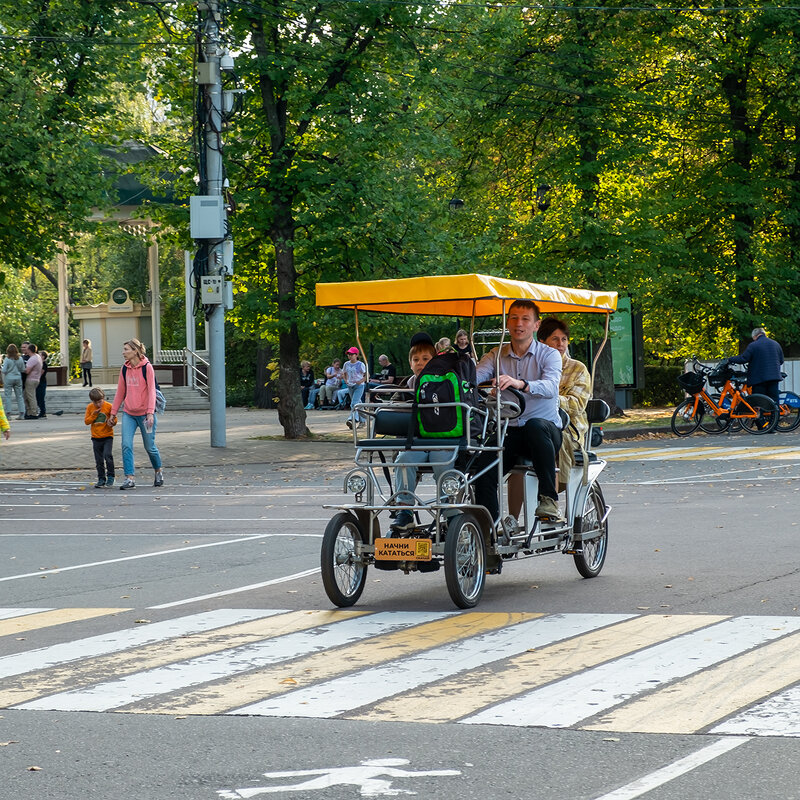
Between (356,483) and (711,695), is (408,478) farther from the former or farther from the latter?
(711,695)

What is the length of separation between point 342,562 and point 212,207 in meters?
16.2

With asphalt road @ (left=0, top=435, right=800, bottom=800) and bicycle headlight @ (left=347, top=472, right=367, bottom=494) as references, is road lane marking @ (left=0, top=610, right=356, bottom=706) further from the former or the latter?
bicycle headlight @ (left=347, top=472, right=367, bottom=494)

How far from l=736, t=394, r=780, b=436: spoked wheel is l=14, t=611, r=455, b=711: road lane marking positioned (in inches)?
780

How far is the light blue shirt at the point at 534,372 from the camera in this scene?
31.9ft

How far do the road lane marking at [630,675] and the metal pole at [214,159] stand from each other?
689 inches

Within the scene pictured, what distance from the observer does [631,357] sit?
34.2 meters

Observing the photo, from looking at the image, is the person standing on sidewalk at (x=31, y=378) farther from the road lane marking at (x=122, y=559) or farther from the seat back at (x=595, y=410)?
the seat back at (x=595, y=410)

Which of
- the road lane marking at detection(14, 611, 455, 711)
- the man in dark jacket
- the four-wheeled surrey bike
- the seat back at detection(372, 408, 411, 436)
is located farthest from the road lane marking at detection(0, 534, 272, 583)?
the man in dark jacket

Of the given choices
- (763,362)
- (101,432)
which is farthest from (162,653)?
(763,362)

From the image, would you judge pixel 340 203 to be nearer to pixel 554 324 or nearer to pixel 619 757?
pixel 554 324

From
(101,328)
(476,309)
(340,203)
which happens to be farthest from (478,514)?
(101,328)

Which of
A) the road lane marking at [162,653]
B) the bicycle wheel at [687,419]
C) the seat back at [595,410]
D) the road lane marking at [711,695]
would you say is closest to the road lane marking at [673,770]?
the road lane marking at [711,695]

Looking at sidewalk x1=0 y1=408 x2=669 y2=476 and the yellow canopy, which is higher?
the yellow canopy

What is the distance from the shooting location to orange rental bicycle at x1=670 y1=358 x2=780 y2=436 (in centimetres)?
2753
